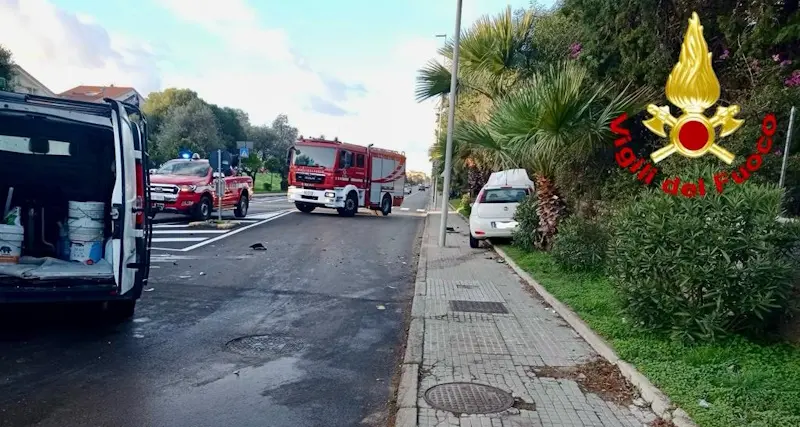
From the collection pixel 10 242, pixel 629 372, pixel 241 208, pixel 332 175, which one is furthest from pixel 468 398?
pixel 332 175

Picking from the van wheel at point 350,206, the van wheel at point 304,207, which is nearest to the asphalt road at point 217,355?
the van wheel at point 350,206

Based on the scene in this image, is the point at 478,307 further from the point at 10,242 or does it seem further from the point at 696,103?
the point at 10,242

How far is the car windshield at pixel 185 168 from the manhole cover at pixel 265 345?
1319cm

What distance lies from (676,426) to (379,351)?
9.59ft

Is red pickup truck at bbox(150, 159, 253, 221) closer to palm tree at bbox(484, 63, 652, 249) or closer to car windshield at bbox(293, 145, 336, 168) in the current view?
car windshield at bbox(293, 145, 336, 168)

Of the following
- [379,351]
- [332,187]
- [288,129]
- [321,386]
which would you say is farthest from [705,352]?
[288,129]

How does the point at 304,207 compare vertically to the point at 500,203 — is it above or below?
below

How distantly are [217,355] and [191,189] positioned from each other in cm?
1269

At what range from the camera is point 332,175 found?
880 inches

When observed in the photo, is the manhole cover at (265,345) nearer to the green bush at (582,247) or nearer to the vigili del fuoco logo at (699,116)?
the green bush at (582,247)

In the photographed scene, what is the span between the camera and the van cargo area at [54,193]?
6.55 meters

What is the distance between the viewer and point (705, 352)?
5.26m

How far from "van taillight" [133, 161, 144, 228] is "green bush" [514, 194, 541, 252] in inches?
334

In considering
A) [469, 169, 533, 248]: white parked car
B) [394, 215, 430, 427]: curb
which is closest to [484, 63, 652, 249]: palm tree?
[394, 215, 430, 427]: curb
